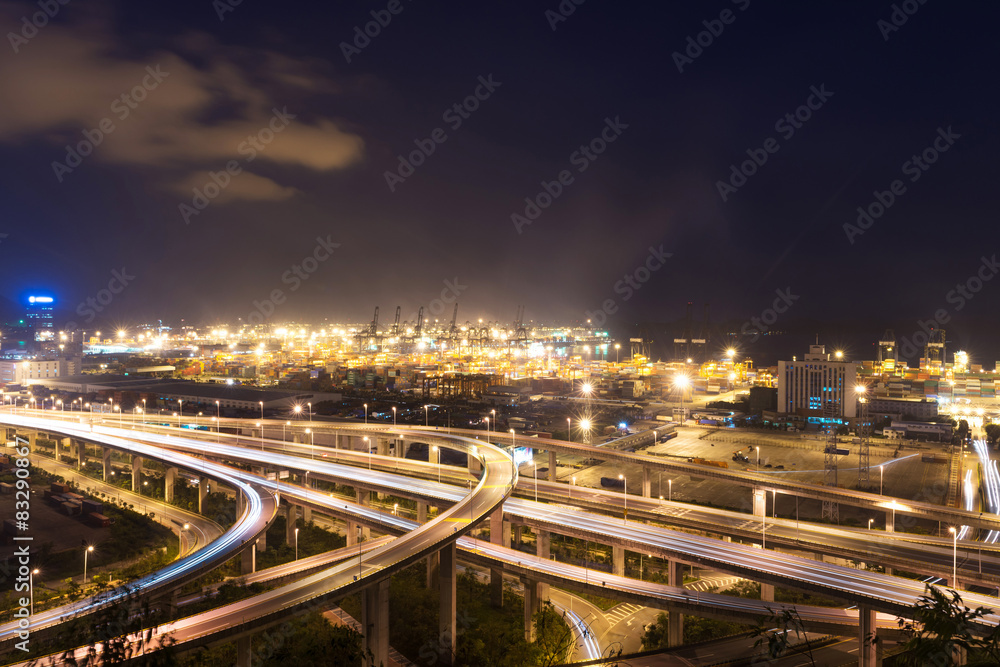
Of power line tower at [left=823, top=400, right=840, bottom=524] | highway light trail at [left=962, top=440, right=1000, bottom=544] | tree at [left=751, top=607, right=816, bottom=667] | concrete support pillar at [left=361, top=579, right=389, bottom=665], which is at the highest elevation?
tree at [left=751, top=607, right=816, bottom=667]

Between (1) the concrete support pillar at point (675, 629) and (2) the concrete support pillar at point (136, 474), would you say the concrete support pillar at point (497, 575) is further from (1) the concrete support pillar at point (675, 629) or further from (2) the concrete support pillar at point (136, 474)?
(2) the concrete support pillar at point (136, 474)

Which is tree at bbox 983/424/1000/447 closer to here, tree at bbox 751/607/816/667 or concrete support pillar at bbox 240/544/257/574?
tree at bbox 751/607/816/667

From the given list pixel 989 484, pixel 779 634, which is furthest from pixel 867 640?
pixel 989 484

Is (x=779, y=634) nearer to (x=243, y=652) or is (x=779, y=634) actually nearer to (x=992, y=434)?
(x=243, y=652)

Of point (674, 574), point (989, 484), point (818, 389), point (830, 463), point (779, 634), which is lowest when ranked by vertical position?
point (989, 484)

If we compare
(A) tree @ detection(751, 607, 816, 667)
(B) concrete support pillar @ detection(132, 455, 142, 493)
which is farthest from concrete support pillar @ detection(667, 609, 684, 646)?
(B) concrete support pillar @ detection(132, 455, 142, 493)

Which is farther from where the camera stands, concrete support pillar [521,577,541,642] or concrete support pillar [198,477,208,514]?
concrete support pillar [198,477,208,514]
